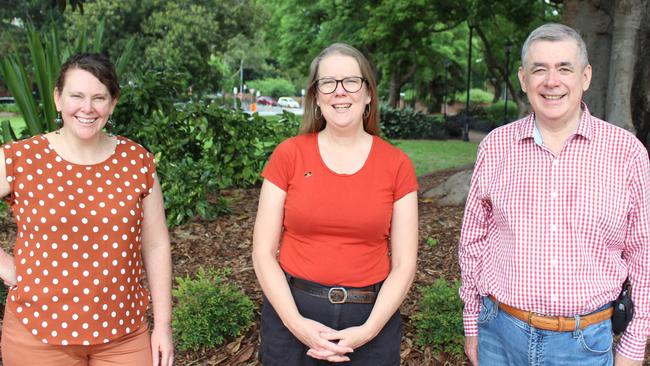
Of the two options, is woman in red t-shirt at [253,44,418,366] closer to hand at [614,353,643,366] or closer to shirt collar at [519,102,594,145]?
shirt collar at [519,102,594,145]

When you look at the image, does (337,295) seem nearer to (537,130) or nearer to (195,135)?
(537,130)

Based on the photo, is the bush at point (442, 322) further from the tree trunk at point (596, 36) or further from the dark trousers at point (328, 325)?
the tree trunk at point (596, 36)

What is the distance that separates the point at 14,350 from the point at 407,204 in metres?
1.46

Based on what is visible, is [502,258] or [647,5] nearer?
[502,258]

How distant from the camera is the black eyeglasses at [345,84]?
7.39 feet

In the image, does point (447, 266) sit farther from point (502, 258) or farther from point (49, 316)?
point (49, 316)

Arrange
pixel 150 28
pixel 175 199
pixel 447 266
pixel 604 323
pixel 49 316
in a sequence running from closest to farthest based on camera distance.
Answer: pixel 49 316 < pixel 604 323 < pixel 447 266 < pixel 175 199 < pixel 150 28

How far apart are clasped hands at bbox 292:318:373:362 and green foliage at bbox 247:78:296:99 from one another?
242ft

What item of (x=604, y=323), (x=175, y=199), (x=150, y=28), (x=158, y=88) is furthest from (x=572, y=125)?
(x=150, y=28)

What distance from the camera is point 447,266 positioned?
4.96 m

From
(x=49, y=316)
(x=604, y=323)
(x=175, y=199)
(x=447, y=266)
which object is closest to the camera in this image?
(x=49, y=316)

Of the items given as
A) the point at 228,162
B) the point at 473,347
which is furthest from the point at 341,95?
the point at 228,162

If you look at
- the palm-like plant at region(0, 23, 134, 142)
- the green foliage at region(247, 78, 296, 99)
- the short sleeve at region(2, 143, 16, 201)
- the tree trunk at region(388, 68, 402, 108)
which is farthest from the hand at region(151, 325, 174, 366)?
the green foliage at region(247, 78, 296, 99)

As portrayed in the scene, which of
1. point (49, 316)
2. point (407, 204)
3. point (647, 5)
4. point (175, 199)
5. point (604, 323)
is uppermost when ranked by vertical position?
point (647, 5)
